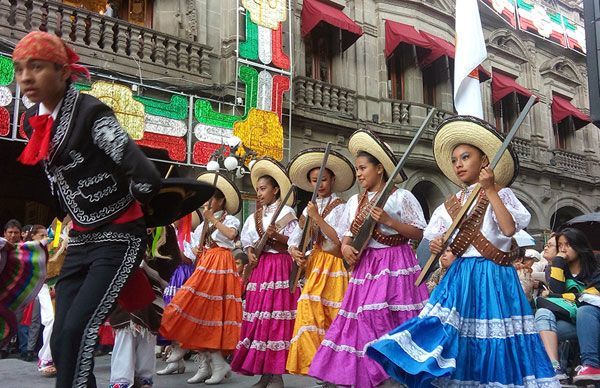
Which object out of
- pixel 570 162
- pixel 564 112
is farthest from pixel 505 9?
pixel 570 162

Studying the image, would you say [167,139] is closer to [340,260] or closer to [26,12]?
[26,12]

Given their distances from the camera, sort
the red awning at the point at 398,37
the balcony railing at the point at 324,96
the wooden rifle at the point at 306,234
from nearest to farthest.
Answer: the wooden rifle at the point at 306,234 → the balcony railing at the point at 324,96 → the red awning at the point at 398,37

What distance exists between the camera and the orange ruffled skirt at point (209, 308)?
5.73m

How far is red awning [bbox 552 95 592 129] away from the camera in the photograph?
70.8ft

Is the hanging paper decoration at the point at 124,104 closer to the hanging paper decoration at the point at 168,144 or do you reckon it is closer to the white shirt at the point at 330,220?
the hanging paper decoration at the point at 168,144

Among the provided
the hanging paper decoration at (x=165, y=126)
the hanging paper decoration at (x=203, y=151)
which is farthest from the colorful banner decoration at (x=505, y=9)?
the hanging paper decoration at (x=165, y=126)

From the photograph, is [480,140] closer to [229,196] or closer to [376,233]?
[376,233]

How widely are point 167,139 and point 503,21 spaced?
45.9 feet

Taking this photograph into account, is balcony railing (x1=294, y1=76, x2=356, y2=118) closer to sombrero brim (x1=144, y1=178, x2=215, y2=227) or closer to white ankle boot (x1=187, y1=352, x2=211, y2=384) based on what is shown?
white ankle boot (x1=187, y1=352, x2=211, y2=384)

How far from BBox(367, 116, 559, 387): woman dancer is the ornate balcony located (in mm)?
18771

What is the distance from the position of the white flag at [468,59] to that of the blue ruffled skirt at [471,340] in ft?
18.2

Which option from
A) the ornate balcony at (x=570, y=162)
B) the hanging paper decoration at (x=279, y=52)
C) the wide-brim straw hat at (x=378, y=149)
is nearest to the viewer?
the wide-brim straw hat at (x=378, y=149)

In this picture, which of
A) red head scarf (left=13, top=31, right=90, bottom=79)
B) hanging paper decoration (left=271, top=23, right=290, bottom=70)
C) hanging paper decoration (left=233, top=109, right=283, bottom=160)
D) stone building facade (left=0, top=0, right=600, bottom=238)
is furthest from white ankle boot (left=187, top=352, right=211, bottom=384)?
hanging paper decoration (left=271, top=23, right=290, bottom=70)

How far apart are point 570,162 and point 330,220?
19.1 m
